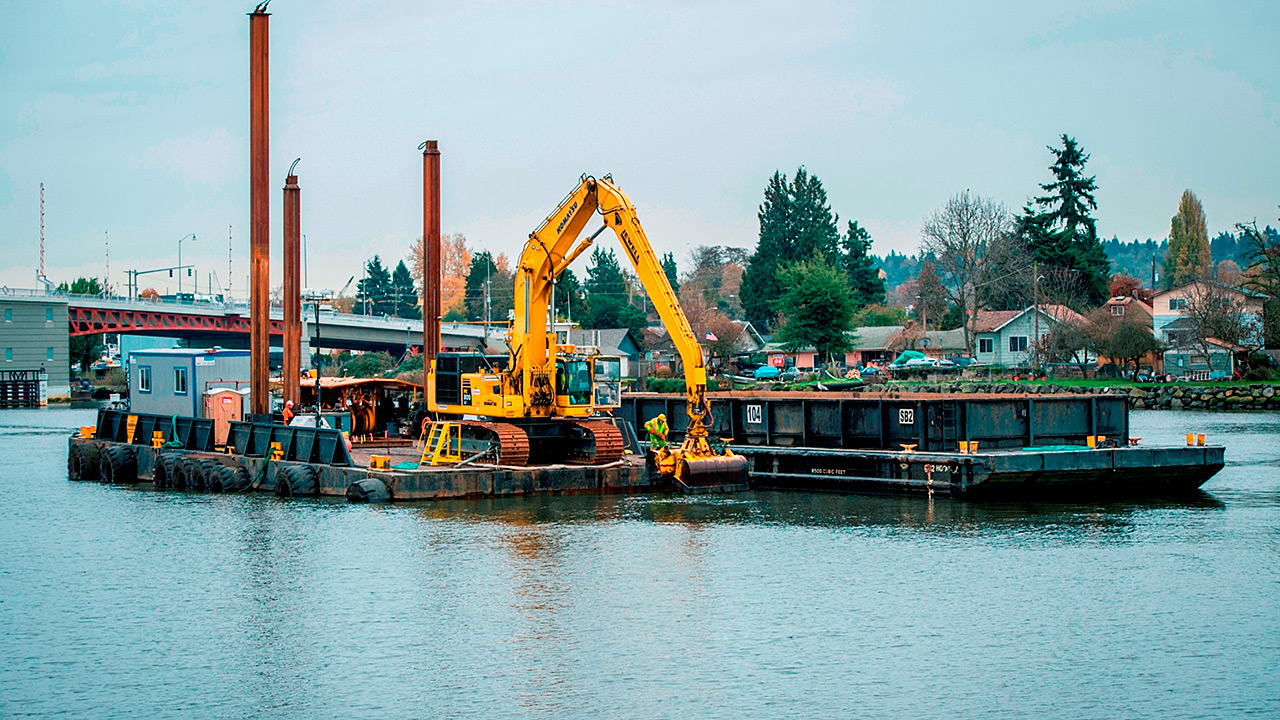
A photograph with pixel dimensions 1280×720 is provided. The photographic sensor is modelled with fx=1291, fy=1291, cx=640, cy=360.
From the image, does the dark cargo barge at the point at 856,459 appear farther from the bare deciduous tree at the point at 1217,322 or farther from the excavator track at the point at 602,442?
the bare deciduous tree at the point at 1217,322

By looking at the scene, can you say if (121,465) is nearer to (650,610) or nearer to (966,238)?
(650,610)

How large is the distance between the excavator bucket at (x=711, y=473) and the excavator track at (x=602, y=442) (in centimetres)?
253

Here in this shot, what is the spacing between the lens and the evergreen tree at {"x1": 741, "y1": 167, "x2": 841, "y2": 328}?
117 m

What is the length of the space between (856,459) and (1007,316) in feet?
221

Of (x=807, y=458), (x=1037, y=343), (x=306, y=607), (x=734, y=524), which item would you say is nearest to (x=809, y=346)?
(x=1037, y=343)

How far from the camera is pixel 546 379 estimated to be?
2992 cm

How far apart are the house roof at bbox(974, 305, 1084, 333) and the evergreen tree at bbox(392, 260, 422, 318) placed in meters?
88.1

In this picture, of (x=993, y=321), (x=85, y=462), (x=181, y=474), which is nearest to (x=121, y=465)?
(x=85, y=462)

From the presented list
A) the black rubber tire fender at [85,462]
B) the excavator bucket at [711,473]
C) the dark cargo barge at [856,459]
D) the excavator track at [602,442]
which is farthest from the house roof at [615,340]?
the excavator bucket at [711,473]

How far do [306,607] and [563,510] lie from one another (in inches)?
372

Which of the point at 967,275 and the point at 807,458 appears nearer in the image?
the point at 807,458

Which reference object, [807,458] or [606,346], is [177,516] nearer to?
[807,458]

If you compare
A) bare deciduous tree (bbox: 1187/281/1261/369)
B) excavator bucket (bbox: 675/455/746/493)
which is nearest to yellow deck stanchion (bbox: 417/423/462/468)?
excavator bucket (bbox: 675/455/746/493)

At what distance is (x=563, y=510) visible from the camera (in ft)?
91.1
